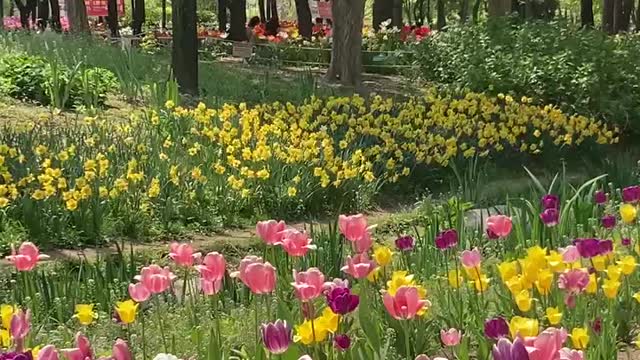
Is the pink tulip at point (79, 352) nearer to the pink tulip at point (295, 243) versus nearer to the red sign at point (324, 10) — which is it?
the pink tulip at point (295, 243)

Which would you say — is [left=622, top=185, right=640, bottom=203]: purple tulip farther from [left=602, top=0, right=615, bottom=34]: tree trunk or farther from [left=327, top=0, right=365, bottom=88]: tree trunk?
[left=602, top=0, right=615, bottom=34]: tree trunk

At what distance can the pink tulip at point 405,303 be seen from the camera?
2301 mm

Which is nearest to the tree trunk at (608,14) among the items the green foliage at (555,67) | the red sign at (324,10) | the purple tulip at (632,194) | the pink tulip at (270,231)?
the green foliage at (555,67)

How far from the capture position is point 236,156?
7559 mm

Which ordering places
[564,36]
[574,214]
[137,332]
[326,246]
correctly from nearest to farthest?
[137,332] → [326,246] → [574,214] → [564,36]

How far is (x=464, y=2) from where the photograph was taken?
3747 centimetres

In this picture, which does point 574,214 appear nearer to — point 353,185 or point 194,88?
point 353,185

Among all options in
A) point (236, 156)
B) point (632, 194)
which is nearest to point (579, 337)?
point (632, 194)

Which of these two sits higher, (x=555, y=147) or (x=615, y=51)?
(x=615, y=51)

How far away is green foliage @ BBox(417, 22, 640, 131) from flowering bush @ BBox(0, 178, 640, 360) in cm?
686

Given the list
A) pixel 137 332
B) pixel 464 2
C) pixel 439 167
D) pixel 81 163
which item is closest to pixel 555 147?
pixel 439 167

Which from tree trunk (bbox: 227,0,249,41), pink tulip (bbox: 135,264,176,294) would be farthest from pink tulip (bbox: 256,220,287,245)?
tree trunk (bbox: 227,0,249,41)

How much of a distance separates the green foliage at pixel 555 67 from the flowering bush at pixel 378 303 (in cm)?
686

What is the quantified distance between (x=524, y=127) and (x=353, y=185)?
8.25 feet
